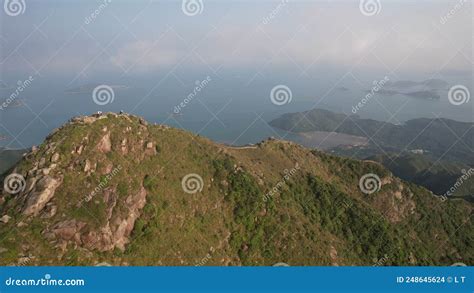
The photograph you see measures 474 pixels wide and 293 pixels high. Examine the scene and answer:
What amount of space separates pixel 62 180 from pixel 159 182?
7862 mm

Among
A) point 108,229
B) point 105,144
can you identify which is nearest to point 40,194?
point 108,229

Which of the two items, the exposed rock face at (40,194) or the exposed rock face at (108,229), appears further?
the exposed rock face at (40,194)

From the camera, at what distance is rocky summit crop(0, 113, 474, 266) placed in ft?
90.6

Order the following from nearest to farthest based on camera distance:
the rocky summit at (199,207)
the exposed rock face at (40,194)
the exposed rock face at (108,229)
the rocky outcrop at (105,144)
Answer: the exposed rock face at (108,229)
the exposed rock face at (40,194)
the rocky summit at (199,207)
the rocky outcrop at (105,144)

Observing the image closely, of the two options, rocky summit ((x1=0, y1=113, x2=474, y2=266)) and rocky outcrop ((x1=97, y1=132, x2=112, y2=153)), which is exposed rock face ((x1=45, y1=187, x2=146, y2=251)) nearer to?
rocky summit ((x1=0, y1=113, x2=474, y2=266))

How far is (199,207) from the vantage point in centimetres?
3503

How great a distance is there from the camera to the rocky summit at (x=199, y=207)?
2762 cm

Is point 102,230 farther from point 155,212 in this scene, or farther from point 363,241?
point 363,241

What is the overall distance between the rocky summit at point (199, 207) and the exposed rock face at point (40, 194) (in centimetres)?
7

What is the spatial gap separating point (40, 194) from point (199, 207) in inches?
510

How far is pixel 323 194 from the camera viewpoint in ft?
142

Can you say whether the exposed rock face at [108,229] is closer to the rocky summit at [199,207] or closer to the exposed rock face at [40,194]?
the rocky summit at [199,207]

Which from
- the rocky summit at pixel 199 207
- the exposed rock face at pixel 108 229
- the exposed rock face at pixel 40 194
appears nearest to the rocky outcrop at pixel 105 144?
the rocky summit at pixel 199 207

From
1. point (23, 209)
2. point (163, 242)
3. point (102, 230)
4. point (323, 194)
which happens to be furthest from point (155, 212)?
point (323, 194)
